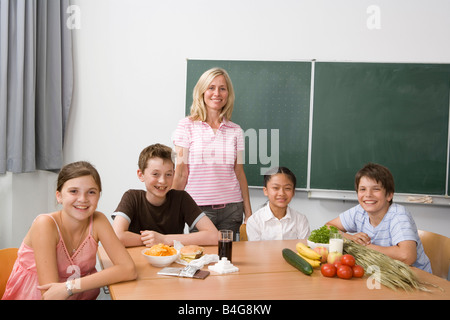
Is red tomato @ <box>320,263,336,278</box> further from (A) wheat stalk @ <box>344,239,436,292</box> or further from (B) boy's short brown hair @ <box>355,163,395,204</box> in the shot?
(B) boy's short brown hair @ <box>355,163,395,204</box>

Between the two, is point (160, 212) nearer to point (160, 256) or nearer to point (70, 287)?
point (160, 256)

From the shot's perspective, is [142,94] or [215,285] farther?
[142,94]

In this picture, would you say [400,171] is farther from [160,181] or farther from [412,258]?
[160,181]

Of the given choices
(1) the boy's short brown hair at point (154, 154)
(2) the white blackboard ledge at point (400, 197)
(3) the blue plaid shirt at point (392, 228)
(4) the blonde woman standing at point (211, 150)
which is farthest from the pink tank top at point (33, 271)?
(2) the white blackboard ledge at point (400, 197)

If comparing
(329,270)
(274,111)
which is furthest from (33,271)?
(274,111)

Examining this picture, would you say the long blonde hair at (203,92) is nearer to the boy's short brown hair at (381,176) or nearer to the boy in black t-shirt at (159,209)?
the boy in black t-shirt at (159,209)

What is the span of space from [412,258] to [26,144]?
295cm

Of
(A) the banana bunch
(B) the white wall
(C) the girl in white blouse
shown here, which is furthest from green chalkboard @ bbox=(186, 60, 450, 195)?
(A) the banana bunch

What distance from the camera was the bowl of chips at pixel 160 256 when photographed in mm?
1803

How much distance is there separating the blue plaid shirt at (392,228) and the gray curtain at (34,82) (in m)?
2.55

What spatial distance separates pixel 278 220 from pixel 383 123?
1.66 meters

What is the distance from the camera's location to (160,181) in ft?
7.51

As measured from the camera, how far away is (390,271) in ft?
5.48

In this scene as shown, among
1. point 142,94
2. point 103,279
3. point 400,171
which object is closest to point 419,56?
point 400,171
